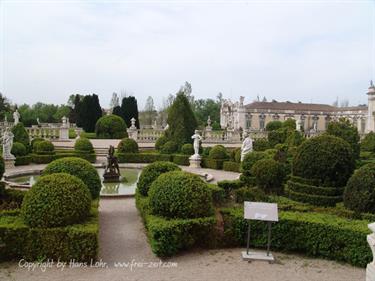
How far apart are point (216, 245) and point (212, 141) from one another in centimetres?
2793

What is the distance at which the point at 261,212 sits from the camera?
8273mm

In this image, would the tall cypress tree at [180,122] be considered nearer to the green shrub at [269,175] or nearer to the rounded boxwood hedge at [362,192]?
the green shrub at [269,175]

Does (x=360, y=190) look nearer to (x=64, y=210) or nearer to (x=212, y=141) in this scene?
(x=64, y=210)

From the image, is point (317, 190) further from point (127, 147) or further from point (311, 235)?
point (127, 147)

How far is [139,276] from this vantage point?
24.0 ft

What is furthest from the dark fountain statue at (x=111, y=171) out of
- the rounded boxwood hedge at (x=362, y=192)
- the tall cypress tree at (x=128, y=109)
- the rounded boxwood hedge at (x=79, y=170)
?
the tall cypress tree at (x=128, y=109)

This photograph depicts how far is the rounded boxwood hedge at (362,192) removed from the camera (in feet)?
31.6

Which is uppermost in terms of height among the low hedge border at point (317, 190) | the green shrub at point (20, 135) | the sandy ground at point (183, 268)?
the green shrub at point (20, 135)

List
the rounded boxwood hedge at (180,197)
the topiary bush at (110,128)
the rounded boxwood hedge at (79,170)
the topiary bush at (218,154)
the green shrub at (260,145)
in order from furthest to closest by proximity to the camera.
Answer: the topiary bush at (110,128), the green shrub at (260,145), the topiary bush at (218,154), the rounded boxwood hedge at (79,170), the rounded boxwood hedge at (180,197)

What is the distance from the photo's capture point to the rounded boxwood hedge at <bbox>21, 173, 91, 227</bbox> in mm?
7902

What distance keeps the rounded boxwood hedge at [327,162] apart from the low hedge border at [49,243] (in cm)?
742

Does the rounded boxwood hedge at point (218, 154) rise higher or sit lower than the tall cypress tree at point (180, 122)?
lower

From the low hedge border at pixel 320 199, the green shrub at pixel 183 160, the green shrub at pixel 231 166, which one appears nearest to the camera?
the low hedge border at pixel 320 199

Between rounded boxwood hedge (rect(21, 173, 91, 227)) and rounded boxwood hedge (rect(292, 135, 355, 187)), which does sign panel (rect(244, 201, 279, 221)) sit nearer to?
rounded boxwood hedge (rect(21, 173, 91, 227))
